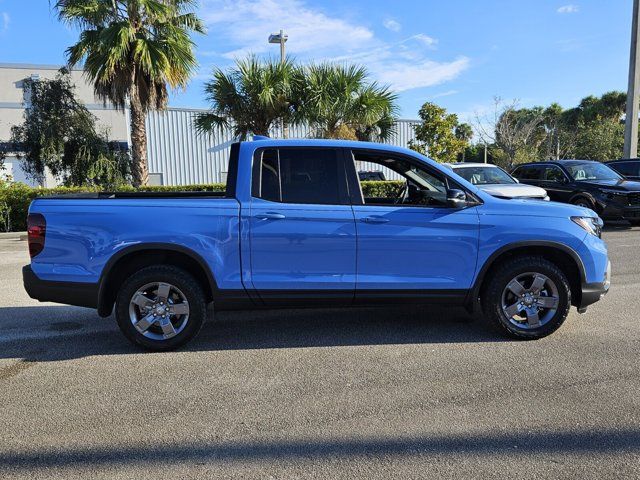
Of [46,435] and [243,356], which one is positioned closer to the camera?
[46,435]

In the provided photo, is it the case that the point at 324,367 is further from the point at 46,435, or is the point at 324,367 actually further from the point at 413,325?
the point at 46,435

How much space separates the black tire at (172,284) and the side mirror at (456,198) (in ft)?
7.70

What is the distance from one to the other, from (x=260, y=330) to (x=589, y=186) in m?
10.4

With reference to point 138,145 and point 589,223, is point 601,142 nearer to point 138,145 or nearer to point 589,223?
point 138,145

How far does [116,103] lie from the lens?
1469 centimetres

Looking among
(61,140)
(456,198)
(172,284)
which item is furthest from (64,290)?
(61,140)

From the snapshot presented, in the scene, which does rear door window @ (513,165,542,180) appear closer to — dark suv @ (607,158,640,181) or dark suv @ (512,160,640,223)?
dark suv @ (512,160,640,223)

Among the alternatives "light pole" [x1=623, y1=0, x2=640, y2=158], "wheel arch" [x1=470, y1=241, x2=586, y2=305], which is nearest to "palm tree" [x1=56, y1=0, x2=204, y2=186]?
"wheel arch" [x1=470, y1=241, x2=586, y2=305]

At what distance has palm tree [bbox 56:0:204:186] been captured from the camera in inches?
536

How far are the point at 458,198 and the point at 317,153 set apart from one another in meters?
1.33

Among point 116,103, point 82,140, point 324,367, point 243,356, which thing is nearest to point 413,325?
point 324,367

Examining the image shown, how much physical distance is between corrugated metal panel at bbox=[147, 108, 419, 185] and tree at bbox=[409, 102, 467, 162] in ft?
17.2

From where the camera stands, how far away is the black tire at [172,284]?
4.21 metres

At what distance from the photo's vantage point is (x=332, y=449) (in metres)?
2.81
